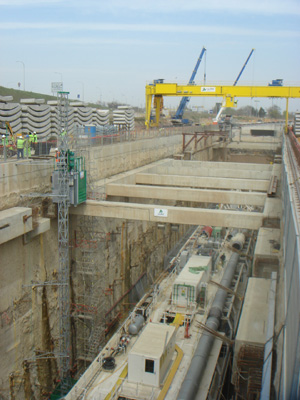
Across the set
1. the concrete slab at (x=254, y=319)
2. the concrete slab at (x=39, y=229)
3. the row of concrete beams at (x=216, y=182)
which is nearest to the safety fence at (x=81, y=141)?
the concrete slab at (x=39, y=229)

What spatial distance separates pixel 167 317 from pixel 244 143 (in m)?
34.5

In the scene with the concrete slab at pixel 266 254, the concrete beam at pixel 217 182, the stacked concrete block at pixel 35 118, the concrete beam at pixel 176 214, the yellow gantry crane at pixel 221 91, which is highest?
the yellow gantry crane at pixel 221 91

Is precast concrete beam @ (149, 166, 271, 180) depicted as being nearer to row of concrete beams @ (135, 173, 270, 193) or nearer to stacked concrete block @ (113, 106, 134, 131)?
row of concrete beams @ (135, 173, 270, 193)

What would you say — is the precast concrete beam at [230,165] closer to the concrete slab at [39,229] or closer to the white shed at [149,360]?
the concrete slab at [39,229]

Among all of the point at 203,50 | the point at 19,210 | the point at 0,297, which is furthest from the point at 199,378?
the point at 203,50

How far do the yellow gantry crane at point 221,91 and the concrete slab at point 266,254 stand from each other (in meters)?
22.7

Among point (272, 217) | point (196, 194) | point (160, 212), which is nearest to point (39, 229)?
point (160, 212)

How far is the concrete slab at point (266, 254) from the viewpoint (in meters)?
12.4

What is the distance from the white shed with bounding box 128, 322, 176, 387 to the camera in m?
10.9

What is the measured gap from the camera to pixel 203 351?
1314cm

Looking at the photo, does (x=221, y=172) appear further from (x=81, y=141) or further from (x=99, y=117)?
(x=99, y=117)

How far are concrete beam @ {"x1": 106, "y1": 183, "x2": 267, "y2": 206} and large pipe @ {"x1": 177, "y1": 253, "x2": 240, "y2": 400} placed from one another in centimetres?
352

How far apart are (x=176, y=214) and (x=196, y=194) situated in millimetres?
2934

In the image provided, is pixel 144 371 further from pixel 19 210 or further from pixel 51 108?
pixel 51 108
